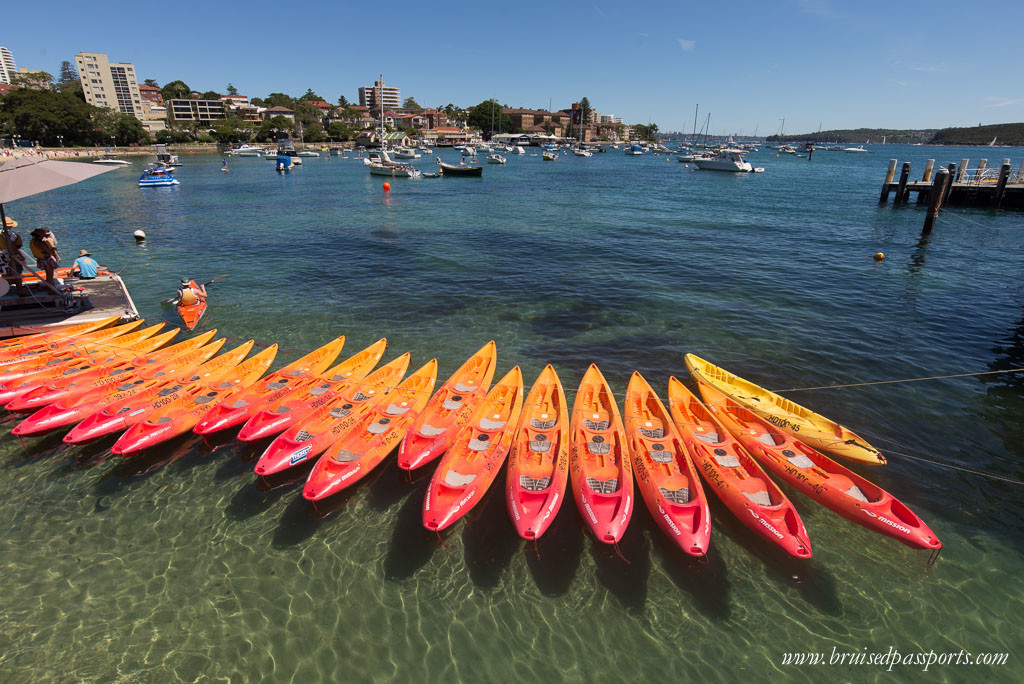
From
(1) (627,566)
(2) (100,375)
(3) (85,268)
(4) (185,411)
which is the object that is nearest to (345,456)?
(4) (185,411)

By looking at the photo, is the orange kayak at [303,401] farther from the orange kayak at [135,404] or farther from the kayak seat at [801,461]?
the kayak seat at [801,461]

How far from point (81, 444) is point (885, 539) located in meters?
19.1

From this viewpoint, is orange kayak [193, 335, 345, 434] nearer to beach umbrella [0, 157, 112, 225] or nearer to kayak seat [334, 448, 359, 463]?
kayak seat [334, 448, 359, 463]

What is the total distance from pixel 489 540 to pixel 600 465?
2848 millimetres

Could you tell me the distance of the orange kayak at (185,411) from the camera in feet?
34.7

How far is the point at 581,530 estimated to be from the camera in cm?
966

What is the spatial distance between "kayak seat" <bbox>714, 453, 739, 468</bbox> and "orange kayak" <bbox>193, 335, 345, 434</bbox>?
11022 mm

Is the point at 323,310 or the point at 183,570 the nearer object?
the point at 183,570

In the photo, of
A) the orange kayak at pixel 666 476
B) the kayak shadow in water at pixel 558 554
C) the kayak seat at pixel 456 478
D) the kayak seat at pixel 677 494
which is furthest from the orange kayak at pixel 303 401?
the kayak seat at pixel 677 494

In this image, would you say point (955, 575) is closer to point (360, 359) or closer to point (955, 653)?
point (955, 653)

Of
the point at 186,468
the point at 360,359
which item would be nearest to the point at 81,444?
the point at 186,468

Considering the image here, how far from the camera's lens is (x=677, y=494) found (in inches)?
370

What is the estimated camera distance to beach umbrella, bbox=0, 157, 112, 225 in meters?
13.9

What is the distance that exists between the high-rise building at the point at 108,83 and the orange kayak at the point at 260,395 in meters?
195
